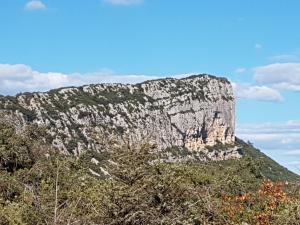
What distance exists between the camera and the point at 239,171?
148 ft

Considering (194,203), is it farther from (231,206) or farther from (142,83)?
(142,83)

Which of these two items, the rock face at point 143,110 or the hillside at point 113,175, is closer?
the hillside at point 113,175

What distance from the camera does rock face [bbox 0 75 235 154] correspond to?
95625 millimetres

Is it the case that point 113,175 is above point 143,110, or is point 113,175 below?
below

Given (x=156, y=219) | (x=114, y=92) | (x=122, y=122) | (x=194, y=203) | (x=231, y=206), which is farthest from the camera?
(x=114, y=92)

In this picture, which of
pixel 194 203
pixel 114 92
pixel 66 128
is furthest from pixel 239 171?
pixel 114 92

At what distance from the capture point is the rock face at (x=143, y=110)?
314 ft

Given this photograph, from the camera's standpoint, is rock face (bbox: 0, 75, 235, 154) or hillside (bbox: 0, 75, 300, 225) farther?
rock face (bbox: 0, 75, 235, 154)

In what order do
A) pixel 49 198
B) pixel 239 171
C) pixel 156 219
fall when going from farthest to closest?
pixel 239 171 < pixel 49 198 < pixel 156 219

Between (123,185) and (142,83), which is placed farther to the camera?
(142,83)

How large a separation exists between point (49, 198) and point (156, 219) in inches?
311

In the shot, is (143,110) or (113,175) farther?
(143,110)

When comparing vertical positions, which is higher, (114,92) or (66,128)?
(114,92)

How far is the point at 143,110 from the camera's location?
122 meters
